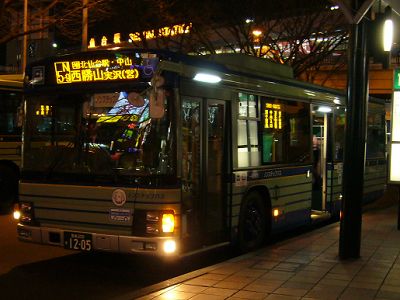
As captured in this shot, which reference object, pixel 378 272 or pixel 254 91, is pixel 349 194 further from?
pixel 254 91

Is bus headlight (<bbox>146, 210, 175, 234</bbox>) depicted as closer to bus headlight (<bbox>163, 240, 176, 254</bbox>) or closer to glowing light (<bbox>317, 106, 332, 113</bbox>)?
bus headlight (<bbox>163, 240, 176, 254</bbox>)

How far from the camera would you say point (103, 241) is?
6938 mm

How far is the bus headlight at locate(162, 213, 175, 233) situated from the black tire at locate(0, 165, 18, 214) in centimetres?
779

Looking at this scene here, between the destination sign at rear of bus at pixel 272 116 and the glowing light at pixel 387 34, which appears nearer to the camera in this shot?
the glowing light at pixel 387 34

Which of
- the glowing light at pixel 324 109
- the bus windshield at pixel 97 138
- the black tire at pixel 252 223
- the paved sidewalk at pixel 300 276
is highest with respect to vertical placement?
the glowing light at pixel 324 109

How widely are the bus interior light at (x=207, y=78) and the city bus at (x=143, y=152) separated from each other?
1 centimetres

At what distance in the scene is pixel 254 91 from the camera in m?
8.89

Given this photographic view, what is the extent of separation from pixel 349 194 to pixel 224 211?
181cm

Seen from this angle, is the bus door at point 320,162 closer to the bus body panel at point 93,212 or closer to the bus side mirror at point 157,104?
the bus side mirror at point 157,104

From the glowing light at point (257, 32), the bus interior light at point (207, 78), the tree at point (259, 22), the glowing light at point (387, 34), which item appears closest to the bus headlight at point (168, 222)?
the bus interior light at point (207, 78)

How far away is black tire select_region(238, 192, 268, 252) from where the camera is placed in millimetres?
8695

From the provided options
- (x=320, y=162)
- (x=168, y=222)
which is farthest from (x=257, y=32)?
(x=168, y=222)

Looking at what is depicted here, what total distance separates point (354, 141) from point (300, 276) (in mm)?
2119

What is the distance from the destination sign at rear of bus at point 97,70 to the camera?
7.00 metres
